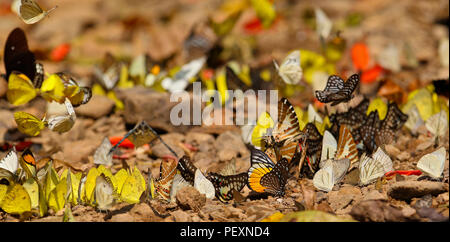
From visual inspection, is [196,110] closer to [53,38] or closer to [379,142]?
[379,142]

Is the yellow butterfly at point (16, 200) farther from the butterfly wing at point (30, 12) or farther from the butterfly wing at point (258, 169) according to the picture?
the butterfly wing at point (258, 169)

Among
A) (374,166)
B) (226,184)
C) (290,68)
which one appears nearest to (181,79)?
(290,68)

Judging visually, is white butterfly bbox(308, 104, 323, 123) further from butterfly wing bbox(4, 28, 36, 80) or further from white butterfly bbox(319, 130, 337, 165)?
butterfly wing bbox(4, 28, 36, 80)

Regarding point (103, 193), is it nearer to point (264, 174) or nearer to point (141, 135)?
point (141, 135)

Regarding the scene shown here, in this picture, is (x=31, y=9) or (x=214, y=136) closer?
(x=31, y=9)

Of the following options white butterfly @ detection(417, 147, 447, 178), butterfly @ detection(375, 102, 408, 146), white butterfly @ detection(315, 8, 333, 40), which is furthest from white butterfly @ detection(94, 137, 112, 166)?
white butterfly @ detection(315, 8, 333, 40)

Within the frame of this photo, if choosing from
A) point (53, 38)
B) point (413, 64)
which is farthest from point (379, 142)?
point (53, 38)

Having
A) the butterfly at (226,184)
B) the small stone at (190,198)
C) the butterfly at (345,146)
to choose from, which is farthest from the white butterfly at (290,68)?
the small stone at (190,198)
